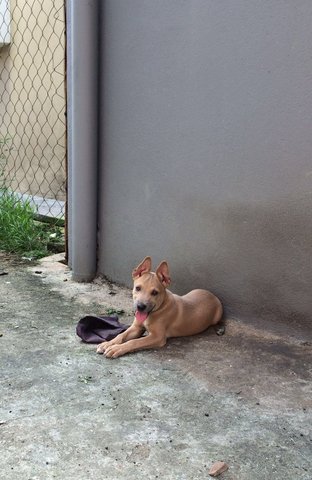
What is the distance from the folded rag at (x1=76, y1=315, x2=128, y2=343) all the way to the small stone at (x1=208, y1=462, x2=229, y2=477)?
143cm

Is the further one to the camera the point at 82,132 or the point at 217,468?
the point at 82,132

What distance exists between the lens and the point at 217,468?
2.37 meters

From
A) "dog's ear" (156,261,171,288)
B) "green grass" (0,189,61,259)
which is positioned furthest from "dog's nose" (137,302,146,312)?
"green grass" (0,189,61,259)

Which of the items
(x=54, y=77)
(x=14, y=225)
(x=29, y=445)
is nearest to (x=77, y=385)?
(x=29, y=445)

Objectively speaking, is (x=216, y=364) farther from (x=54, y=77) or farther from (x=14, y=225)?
(x=54, y=77)

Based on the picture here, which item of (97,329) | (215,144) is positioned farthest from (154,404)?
(215,144)

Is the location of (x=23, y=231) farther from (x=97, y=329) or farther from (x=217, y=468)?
(x=217, y=468)

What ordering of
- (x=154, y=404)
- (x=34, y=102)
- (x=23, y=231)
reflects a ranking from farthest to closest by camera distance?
1. (x=34, y=102)
2. (x=23, y=231)
3. (x=154, y=404)

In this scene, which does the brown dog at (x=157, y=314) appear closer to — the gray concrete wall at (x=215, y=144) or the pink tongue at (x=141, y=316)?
the pink tongue at (x=141, y=316)

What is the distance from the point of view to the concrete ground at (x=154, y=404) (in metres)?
2.43

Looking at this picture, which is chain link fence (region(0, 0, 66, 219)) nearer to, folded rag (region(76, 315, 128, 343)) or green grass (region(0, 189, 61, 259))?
green grass (region(0, 189, 61, 259))

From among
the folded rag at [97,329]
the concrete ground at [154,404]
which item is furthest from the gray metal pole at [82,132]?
the folded rag at [97,329]

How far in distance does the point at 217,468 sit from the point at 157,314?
1433mm

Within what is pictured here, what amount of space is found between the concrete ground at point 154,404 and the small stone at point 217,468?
0.07 feet
